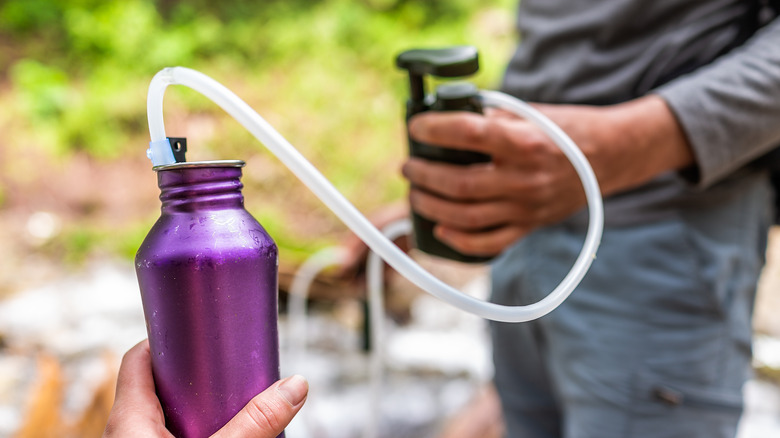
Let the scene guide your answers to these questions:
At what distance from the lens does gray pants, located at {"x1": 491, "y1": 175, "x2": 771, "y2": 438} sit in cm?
68

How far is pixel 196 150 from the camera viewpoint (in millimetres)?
3344

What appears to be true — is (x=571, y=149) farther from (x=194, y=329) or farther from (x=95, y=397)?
(x=95, y=397)

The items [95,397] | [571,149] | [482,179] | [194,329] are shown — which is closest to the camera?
[194,329]

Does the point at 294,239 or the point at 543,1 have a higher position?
the point at 543,1

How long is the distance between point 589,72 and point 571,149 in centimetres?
33

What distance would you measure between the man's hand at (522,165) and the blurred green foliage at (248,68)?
2296mm

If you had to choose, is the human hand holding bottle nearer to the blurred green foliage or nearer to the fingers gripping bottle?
the fingers gripping bottle

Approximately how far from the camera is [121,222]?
9.87 feet

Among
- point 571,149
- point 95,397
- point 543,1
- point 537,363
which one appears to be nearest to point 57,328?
point 95,397

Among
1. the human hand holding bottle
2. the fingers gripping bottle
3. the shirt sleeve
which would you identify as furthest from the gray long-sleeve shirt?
the human hand holding bottle

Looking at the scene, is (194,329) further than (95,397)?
No

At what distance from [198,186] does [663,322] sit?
0.58m

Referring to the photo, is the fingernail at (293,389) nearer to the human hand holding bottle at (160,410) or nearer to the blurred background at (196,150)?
the human hand holding bottle at (160,410)

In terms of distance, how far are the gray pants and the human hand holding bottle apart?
0.50 metres
